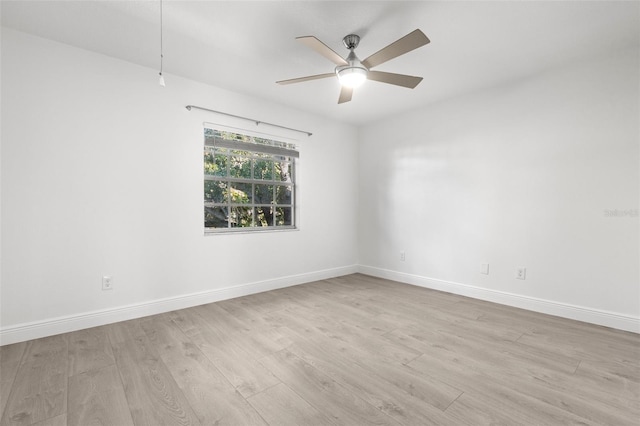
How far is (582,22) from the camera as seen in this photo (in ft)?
7.09

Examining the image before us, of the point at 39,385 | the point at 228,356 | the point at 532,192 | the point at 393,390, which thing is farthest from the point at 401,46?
the point at 39,385

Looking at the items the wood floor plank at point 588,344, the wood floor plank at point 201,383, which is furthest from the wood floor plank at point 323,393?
the wood floor plank at point 588,344

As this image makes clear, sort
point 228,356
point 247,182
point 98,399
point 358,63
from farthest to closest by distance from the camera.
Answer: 1. point 247,182
2. point 358,63
3. point 228,356
4. point 98,399

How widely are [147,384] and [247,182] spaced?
2430 millimetres

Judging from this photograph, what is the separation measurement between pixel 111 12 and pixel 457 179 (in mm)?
3748

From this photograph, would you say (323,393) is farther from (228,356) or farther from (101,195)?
(101,195)

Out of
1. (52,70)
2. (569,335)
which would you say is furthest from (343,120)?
(569,335)

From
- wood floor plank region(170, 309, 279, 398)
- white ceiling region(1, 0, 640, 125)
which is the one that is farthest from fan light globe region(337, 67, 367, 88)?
wood floor plank region(170, 309, 279, 398)

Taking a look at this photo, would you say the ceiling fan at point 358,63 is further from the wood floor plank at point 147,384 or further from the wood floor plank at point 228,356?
the wood floor plank at point 147,384

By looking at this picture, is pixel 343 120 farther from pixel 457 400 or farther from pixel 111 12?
pixel 457 400

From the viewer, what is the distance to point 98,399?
Answer: 1585 mm

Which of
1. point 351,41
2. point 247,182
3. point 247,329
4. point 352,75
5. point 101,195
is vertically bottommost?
point 247,329

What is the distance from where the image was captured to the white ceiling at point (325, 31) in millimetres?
2008

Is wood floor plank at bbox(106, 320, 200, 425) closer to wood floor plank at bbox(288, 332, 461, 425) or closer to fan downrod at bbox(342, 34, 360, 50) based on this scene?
wood floor plank at bbox(288, 332, 461, 425)
